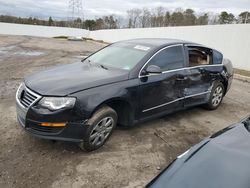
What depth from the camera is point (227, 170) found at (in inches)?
81.2

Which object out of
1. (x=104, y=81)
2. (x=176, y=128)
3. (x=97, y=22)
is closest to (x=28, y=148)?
(x=104, y=81)

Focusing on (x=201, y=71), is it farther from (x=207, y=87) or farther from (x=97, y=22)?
(x=97, y=22)

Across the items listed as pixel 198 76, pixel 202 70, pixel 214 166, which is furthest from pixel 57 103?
pixel 202 70

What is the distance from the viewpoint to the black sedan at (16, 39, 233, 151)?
355 cm

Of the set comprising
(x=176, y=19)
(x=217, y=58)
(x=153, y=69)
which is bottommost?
(x=153, y=69)

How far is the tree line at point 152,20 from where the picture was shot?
24.6 m

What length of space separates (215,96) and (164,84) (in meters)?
Result: 2.04

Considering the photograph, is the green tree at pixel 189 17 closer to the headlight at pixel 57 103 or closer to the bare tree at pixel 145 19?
the bare tree at pixel 145 19

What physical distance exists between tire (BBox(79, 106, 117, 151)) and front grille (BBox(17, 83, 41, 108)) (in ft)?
2.62

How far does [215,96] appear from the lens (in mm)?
6102

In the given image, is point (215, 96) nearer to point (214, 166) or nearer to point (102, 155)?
point (102, 155)

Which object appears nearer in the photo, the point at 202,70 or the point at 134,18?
the point at 202,70

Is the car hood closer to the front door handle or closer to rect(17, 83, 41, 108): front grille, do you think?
rect(17, 83, 41, 108): front grille

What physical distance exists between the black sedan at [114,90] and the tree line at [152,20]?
1190 centimetres
